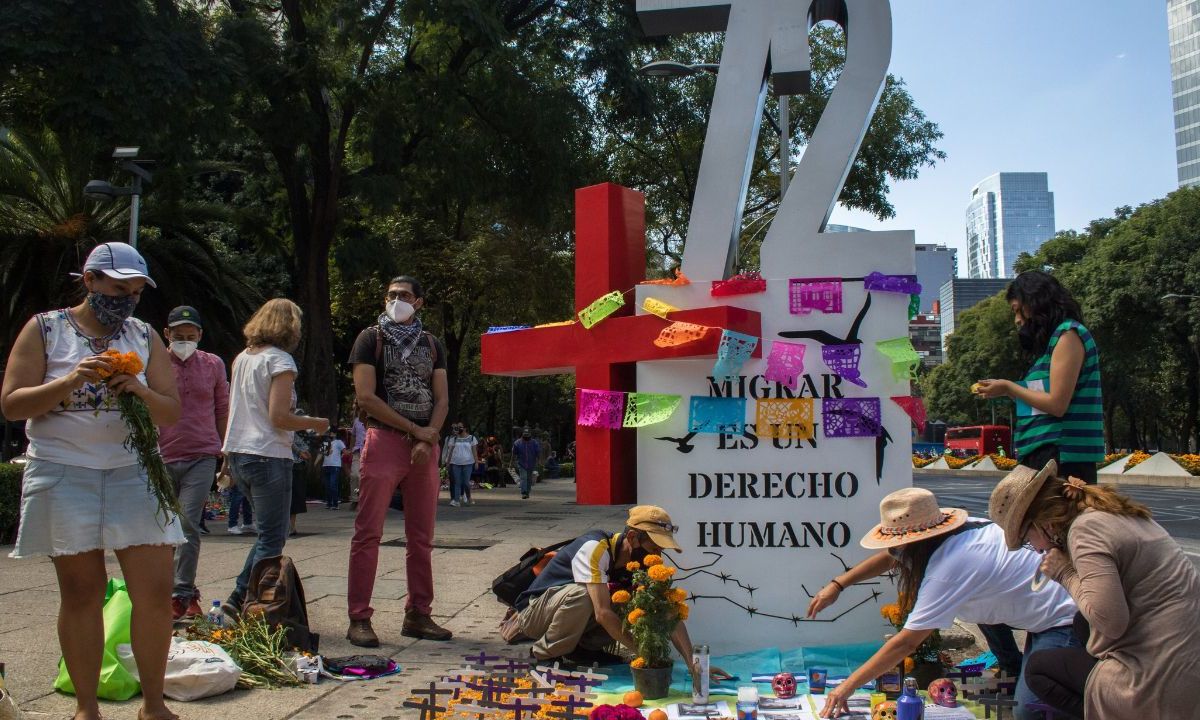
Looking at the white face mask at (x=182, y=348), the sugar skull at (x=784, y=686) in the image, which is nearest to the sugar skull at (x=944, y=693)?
the sugar skull at (x=784, y=686)

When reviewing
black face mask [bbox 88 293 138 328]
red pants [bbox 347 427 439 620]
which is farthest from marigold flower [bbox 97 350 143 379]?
red pants [bbox 347 427 439 620]

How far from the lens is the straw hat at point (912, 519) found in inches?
153

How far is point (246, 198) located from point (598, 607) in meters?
18.7

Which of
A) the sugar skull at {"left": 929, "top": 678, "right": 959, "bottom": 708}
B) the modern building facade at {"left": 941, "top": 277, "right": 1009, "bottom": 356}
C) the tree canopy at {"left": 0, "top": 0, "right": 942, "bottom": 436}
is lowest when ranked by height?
the sugar skull at {"left": 929, "top": 678, "right": 959, "bottom": 708}

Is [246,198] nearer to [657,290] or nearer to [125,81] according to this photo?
[125,81]

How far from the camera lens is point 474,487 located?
2838cm

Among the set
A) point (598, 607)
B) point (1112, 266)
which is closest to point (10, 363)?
point (598, 607)

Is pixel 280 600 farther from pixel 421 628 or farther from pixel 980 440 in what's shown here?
pixel 980 440

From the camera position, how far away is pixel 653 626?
4.30 meters

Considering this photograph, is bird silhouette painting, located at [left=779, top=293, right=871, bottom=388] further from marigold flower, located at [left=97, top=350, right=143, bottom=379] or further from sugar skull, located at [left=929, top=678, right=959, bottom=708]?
marigold flower, located at [left=97, top=350, right=143, bottom=379]

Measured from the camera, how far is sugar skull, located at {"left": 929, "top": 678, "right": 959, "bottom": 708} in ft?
13.3

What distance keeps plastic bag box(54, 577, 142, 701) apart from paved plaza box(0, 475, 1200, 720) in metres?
0.06

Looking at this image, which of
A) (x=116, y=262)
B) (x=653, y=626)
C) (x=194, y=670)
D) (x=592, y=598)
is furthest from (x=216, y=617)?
(x=653, y=626)

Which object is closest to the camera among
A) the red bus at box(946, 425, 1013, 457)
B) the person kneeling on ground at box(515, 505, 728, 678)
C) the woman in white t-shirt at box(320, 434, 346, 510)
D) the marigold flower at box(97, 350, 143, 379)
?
the marigold flower at box(97, 350, 143, 379)
